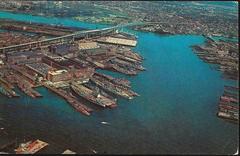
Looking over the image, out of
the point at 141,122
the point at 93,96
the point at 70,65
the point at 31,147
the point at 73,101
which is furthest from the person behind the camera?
the point at 70,65

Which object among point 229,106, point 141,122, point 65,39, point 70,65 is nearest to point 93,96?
point 141,122

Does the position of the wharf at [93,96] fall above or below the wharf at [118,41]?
below

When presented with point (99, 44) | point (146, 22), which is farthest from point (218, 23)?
point (99, 44)

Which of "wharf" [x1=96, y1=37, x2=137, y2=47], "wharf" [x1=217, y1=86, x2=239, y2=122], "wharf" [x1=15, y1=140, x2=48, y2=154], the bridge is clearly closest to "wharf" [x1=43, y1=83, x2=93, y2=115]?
"wharf" [x1=15, y1=140, x2=48, y2=154]

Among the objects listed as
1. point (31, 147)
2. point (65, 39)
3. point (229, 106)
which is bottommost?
point (31, 147)

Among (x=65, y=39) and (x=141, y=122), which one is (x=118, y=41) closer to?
(x=65, y=39)

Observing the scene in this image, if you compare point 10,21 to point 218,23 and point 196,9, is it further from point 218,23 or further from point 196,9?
point 196,9

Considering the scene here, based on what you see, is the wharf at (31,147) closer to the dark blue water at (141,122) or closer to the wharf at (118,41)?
the dark blue water at (141,122)

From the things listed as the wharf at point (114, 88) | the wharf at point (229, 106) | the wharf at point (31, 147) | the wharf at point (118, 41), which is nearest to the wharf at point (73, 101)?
the wharf at point (114, 88)
